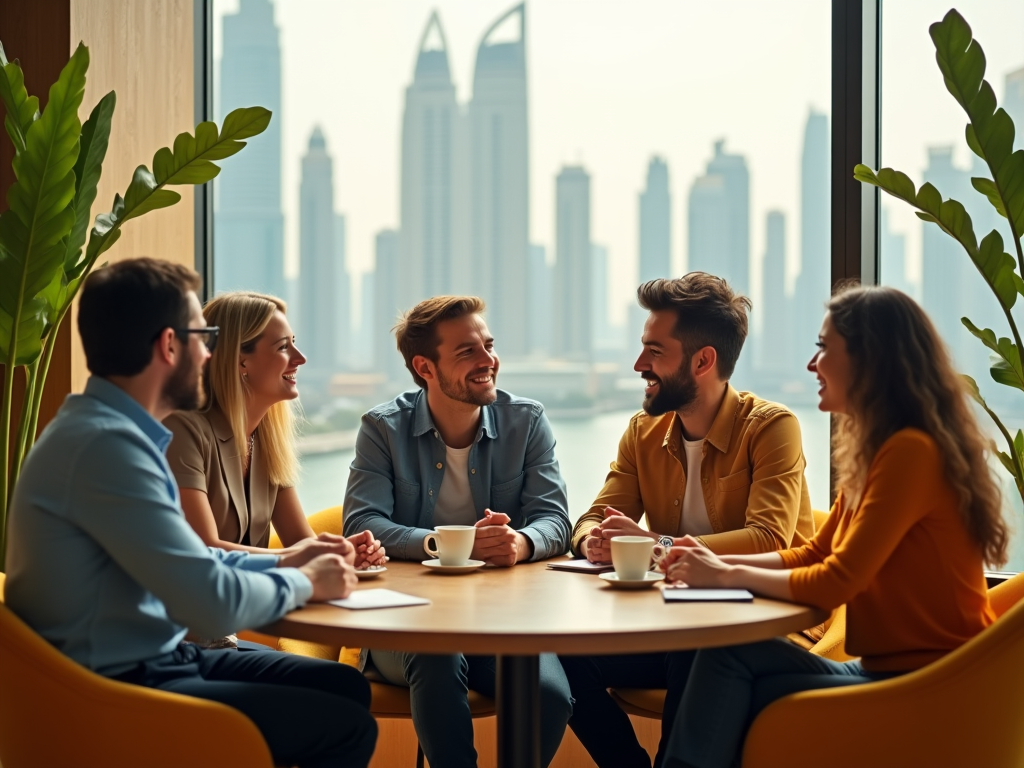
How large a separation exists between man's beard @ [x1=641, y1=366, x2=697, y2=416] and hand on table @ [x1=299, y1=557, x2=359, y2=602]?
1145 mm

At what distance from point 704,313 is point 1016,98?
4.44 ft

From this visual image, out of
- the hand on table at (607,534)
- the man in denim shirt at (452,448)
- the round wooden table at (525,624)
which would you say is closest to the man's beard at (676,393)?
the man in denim shirt at (452,448)

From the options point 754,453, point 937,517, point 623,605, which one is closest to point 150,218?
point 754,453

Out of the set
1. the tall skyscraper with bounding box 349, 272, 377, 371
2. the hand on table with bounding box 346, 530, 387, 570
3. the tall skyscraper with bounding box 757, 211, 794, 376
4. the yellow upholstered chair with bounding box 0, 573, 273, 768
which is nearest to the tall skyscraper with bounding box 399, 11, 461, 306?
the tall skyscraper with bounding box 349, 272, 377, 371

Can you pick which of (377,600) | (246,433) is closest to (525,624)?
(377,600)

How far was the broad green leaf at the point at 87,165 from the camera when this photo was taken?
10.2ft

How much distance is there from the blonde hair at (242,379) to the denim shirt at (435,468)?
0.20m

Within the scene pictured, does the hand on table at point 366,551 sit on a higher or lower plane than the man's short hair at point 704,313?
lower

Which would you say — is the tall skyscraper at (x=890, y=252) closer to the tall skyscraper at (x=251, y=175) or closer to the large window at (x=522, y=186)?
the large window at (x=522, y=186)

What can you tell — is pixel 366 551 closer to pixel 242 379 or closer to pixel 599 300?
pixel 242 379

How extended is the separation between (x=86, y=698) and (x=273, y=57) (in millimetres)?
3107

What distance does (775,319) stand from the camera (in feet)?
12.9

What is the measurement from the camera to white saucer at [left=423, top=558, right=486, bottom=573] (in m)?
2.37

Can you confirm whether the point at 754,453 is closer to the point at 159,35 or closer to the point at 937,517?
the point at 937,517
